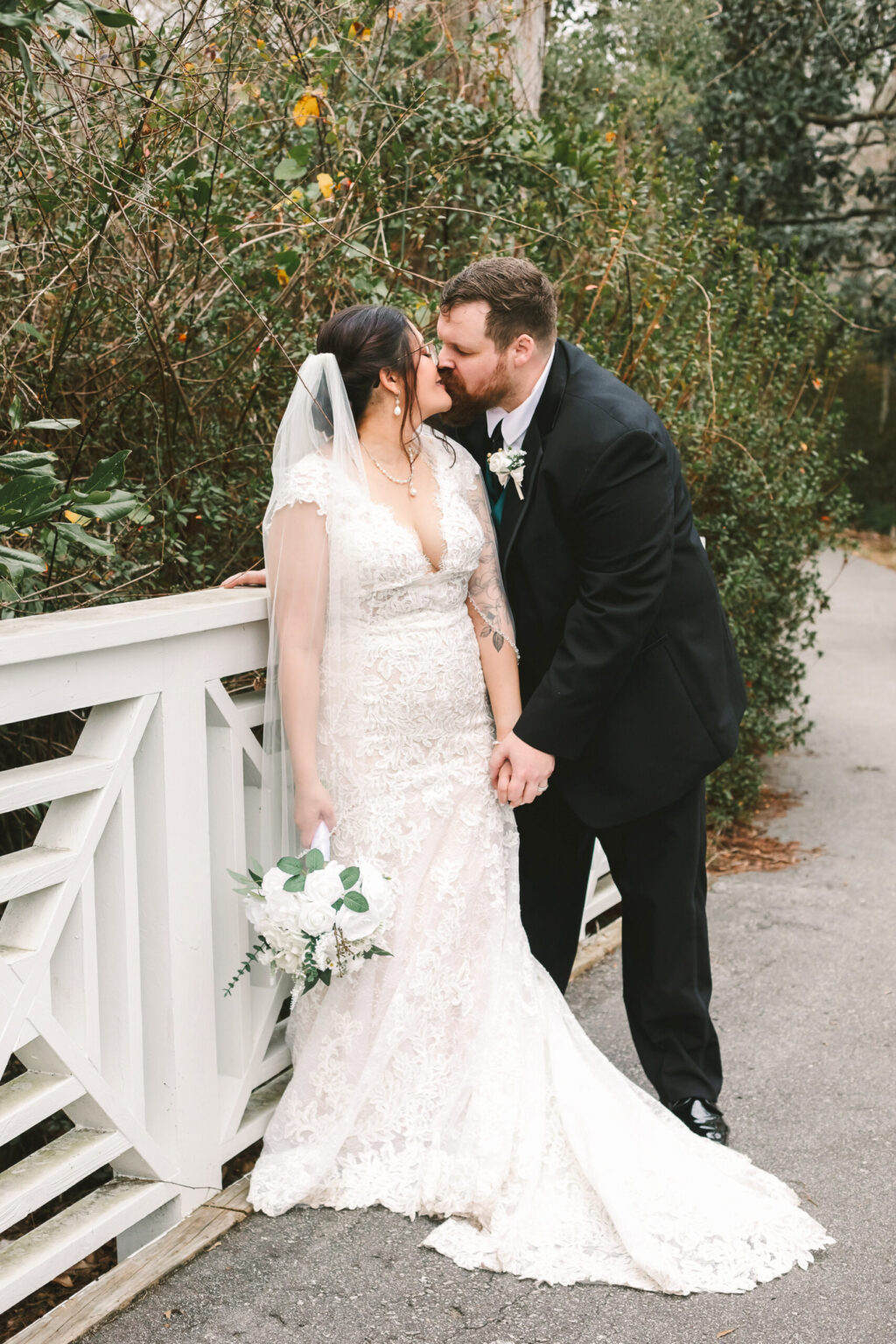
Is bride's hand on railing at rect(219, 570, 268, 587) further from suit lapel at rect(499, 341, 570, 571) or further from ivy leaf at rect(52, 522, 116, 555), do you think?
suit lapel at rect(499, 341, 570, 571)

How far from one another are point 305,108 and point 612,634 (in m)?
1.89

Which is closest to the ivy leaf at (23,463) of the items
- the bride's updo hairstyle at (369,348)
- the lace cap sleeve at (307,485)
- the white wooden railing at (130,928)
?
the white wooden railing at (130,928)

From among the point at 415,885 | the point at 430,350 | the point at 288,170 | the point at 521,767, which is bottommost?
the point at 415,885

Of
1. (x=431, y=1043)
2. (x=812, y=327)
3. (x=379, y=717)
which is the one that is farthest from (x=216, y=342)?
(x=812, y=327)

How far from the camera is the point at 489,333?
114 inches

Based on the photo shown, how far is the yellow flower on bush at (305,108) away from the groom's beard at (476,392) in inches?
42.9

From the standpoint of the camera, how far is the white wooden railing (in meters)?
2.14

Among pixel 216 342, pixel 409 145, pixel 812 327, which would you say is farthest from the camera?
pixel 812 327

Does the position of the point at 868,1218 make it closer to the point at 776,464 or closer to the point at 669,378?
the point at 669,378

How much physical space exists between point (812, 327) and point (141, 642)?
5017mm

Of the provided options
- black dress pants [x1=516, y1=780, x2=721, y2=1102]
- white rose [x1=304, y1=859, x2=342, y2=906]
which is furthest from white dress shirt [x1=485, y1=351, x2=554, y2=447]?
white rose [x1=304, y1=859, x2=342, y2=906]

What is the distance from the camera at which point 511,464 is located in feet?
9.41

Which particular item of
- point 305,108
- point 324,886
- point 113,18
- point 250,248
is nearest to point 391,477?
point 324,886

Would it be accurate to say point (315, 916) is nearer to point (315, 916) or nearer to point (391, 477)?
point (315, 916)
